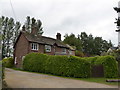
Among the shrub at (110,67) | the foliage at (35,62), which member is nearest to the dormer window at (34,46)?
the foliage at (35,62)

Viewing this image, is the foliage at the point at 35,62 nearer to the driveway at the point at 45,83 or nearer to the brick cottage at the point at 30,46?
the brick cottage at the point at 30,46

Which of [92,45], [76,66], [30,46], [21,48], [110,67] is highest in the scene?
[92,45]

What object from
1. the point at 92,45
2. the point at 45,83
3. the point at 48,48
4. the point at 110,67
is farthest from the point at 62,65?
the point at 92,45

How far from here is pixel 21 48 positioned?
28312 mm

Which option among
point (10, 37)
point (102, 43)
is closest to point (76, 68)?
point (10, 37)

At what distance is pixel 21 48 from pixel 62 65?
15.2 metres

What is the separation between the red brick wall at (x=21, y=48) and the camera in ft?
87.7

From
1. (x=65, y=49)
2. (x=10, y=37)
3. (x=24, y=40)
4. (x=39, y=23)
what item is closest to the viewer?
(x=24, y=40)

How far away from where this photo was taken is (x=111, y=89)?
9.16m

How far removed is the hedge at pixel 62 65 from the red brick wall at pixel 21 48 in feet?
24.4

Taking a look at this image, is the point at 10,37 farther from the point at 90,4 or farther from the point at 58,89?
the point at 58,89

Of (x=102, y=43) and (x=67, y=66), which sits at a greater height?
(x=102, y=43)

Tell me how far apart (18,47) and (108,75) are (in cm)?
2151

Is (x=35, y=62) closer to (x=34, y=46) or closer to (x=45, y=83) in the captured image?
(x=34, y=46)
